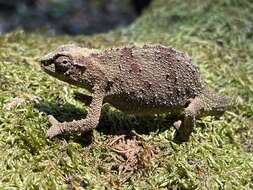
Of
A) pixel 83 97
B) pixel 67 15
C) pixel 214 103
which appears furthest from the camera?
pixel 67 15

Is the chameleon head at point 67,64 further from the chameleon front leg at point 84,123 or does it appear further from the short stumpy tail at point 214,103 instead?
the short stumpy tail at point 214,103

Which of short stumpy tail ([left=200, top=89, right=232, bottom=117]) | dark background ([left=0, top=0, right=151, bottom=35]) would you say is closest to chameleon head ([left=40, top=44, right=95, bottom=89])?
short stumpy tail ([left=200, top=89, right=232, bottom=117])

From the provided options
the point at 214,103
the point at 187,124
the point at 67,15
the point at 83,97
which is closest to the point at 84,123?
the point at 83,97

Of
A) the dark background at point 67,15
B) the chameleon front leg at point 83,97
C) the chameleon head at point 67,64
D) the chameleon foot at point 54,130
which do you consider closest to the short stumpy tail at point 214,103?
the chameleon front leg at point 83,97

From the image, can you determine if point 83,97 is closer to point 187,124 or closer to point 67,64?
point 67,64

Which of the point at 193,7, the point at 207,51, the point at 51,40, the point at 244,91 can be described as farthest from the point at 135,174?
the point at 193,7

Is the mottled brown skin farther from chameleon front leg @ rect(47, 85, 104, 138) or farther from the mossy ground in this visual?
the mossy ground

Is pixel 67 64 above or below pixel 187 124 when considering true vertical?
above
